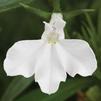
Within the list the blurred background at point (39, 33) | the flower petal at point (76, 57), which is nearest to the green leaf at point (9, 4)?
the blurred background at point (39, 33)

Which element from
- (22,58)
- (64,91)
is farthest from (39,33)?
(22,58)

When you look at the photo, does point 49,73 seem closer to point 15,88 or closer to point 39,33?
point 15,88

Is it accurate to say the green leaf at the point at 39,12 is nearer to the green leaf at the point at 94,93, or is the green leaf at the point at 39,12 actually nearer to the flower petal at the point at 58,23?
the flower petal at the point at 58,23

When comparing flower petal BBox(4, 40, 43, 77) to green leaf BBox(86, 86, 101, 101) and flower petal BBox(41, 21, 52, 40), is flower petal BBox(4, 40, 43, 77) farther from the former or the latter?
green leaf BBox(86, 86, 101, 101)

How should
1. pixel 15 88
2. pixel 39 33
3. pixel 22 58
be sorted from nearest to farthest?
pixel 22 58 → pixel 15 88 → pixel 39 33

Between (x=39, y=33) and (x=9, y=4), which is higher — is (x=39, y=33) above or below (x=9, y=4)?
below

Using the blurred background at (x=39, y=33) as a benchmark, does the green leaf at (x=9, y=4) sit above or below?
above

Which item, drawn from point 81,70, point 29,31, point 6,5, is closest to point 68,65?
point 81,70

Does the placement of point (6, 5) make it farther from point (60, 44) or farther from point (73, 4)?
point (73, 4)
